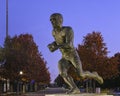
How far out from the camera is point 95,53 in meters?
72.6

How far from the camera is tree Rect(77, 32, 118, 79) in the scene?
71.6 meters

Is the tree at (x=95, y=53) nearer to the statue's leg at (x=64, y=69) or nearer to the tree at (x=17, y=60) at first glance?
the tree at (x=17, y=60)

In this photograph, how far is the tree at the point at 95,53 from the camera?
235ft

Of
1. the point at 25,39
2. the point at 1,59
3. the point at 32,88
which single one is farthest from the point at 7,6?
the point at 32,88

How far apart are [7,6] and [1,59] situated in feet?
40.1

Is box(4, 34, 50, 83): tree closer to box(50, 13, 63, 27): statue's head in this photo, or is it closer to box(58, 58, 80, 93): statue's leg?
box(58, 58, 80, 93): statue's leg

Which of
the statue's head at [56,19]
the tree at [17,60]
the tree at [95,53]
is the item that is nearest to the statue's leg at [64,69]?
the statue's head at [56,19]

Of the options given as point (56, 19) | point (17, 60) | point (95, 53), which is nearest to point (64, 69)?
point (56, 19)

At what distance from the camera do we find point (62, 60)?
54.0ft

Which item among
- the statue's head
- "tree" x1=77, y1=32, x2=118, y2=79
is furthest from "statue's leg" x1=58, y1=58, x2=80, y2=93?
"tree" x1=77, y1=32, x2=118, y2=79

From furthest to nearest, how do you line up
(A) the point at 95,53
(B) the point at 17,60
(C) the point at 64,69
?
1. (B) the point at 17,60
2. (A) the point at 95,53
3. (C) the point at 64,69

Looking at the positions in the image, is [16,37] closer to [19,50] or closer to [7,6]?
[19,50]

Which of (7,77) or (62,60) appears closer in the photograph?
(62,60)

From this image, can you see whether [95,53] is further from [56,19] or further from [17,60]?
[56,19]
